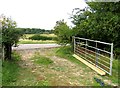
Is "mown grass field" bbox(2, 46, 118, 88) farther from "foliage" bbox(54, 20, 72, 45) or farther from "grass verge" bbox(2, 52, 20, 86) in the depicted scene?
"foliage" bbox(54, 20, 72, 45)

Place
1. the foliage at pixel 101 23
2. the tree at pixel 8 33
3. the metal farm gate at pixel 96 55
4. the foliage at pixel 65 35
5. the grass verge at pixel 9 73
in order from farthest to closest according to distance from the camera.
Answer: the foliage at pixel 65 35 → the foliage at pixel 101 23 → the tree at pixel 8 33 → the metal farm gate at pixel 96 55 → the grass verge at pixel 9 73

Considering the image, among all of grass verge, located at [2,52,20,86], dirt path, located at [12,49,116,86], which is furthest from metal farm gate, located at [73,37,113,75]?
grass verge, located at [2,52,20,86]

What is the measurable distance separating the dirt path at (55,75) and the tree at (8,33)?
2.45 feet

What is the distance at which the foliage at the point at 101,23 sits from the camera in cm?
830

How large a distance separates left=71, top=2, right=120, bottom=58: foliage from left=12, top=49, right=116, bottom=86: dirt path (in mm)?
2412

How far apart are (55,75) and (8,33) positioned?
224cm

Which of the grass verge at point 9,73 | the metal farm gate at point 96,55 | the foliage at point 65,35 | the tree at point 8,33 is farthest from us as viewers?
the foliage at point 65,35

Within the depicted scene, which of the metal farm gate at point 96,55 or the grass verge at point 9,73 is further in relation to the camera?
the metal farm gate at point 96,55

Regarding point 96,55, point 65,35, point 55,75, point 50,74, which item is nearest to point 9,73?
point 50,74

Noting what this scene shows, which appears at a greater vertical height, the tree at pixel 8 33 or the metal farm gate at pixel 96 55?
the tree at pixel 8 33

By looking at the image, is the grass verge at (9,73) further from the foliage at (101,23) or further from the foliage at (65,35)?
the foliage at (101,23)

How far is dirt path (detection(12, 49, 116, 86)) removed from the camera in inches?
197

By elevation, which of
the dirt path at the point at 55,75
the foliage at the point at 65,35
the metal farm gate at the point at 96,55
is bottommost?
the dirt path at the point at 55,75

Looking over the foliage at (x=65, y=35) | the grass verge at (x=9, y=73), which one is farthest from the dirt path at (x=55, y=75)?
the foliage at (x=65, y=35)
